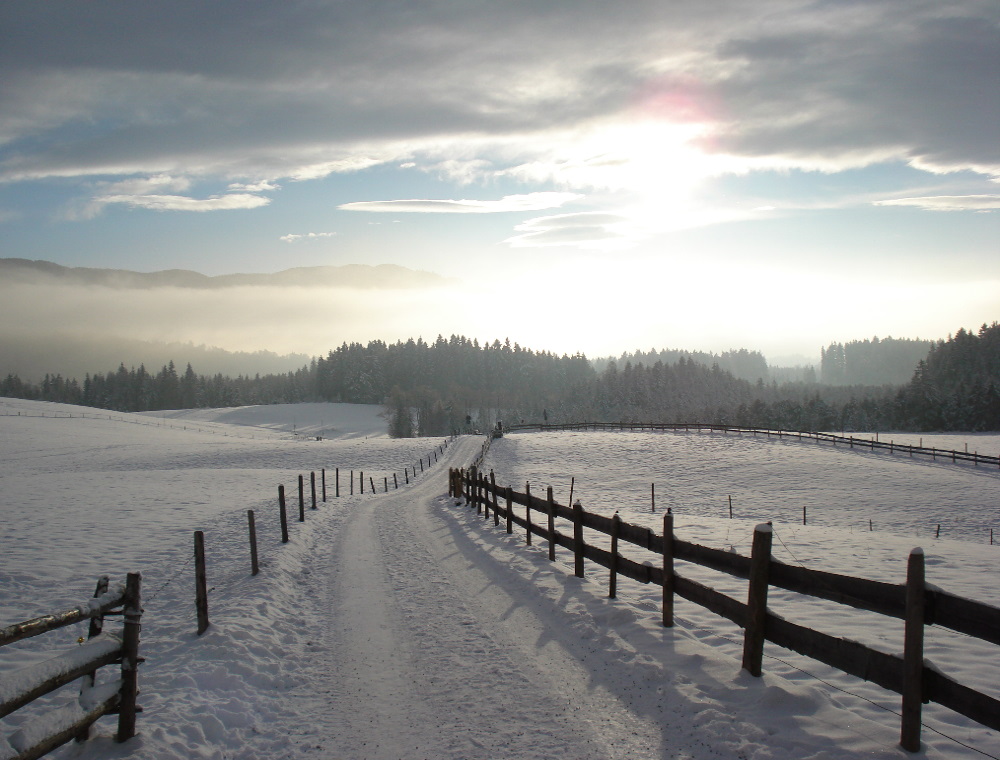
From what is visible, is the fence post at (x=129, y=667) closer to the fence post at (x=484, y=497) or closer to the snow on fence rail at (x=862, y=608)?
the snow on fence rail at (x=862, y=608)

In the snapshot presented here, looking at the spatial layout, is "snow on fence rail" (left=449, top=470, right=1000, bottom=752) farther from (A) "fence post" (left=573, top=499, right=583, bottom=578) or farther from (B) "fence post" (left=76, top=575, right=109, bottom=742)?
(B) "fence post" (left=76, top=575, right=109, bottom=742)

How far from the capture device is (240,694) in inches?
272

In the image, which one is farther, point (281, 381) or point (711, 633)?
point (281, 381)

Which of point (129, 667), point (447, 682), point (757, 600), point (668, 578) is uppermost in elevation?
point (757, 600)

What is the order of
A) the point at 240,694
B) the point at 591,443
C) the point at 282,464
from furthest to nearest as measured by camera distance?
the point at 591,443, the point at 282,464, the point at 240,694

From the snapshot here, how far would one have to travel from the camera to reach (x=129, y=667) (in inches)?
228

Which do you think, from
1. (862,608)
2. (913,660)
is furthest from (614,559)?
(913,660)

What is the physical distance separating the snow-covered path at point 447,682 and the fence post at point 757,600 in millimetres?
1528

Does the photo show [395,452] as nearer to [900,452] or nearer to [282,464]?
[282,464]

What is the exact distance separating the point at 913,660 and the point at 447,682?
15.4 feet

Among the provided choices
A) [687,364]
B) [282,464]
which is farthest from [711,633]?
[687,364]

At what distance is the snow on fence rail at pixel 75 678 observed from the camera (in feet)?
14.7

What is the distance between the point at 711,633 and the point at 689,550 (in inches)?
48.1

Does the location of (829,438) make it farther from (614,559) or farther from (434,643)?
(434,643)
